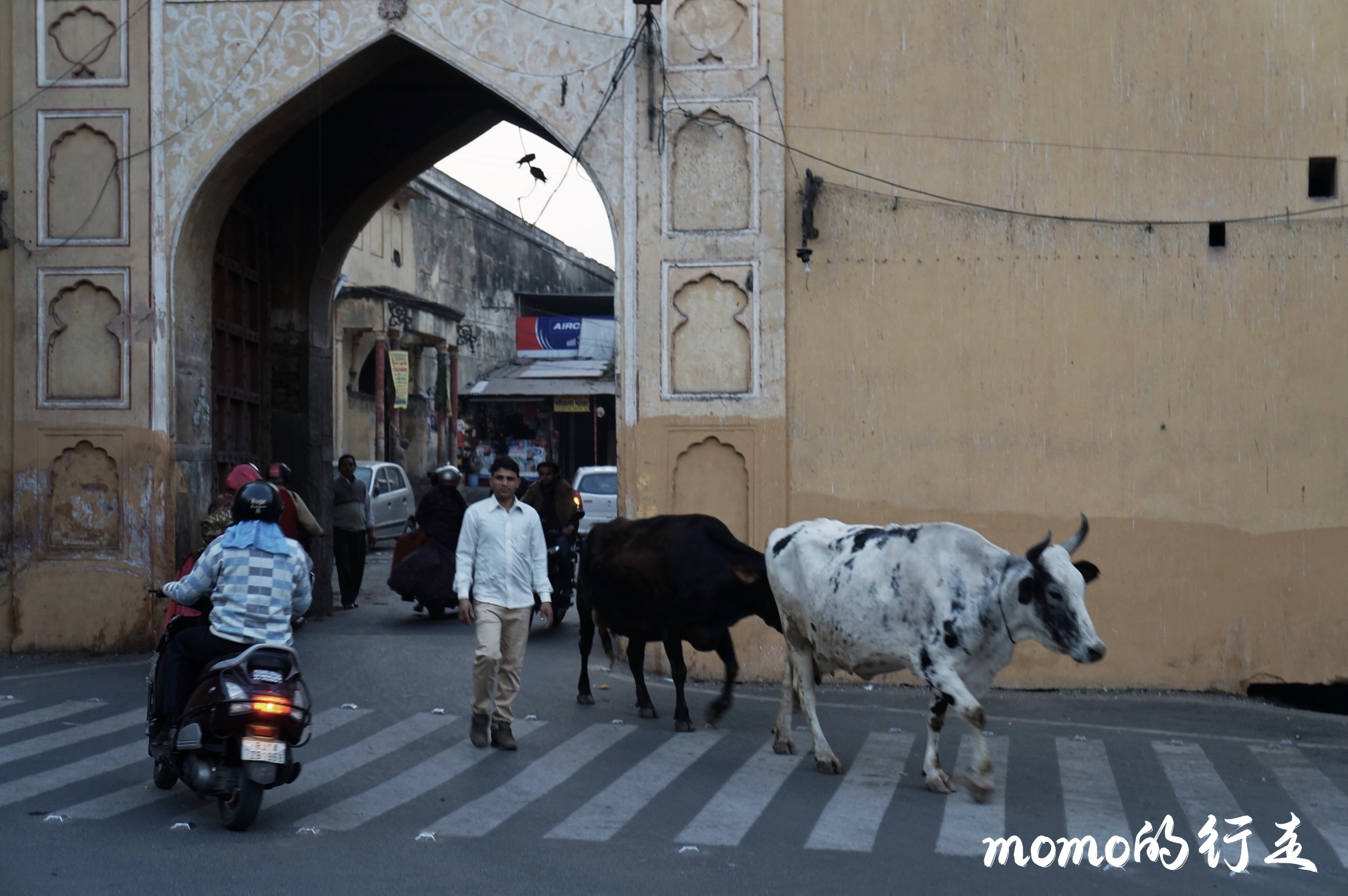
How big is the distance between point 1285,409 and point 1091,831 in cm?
521

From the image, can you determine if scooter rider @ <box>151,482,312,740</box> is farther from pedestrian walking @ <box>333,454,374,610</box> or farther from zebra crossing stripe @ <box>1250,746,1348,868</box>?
pedestrian walking @ <box>333,454,374,610</box>

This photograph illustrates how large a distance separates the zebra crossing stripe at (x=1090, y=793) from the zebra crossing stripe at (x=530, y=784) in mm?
2550

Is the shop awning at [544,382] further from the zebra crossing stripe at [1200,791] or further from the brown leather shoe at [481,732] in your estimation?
the zebra crossing stripe at [1200,791]

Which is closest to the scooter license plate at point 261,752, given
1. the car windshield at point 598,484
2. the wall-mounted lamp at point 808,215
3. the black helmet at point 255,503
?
the black helmet at point 255,503

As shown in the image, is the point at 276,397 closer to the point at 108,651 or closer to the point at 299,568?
the point at 108,651

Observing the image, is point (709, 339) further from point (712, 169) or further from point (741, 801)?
point (741, 801)

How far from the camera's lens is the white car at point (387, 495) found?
2094 cm

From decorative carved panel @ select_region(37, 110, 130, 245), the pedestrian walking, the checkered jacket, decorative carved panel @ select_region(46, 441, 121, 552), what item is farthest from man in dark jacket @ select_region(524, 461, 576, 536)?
the checkered jacket

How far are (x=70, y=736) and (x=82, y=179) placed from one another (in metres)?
5.26

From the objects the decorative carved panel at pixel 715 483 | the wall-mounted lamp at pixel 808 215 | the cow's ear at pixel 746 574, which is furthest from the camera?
the decorative carved panel at pixel 715 483

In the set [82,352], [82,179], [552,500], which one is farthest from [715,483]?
[82,179]

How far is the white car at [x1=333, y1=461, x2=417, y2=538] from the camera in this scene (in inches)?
824

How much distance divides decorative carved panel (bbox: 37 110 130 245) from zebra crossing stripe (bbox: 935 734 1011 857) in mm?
8142

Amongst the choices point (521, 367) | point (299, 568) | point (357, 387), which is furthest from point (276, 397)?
point (521, 367)
